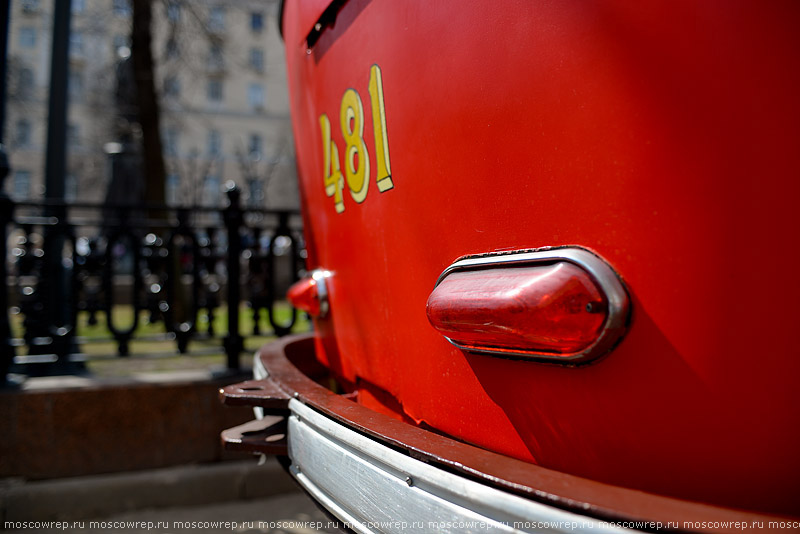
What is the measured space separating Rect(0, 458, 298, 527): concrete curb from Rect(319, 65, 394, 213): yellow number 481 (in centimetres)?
199

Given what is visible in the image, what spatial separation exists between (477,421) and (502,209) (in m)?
0.39

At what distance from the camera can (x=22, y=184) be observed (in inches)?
1325

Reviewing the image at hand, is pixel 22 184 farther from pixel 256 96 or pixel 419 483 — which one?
pixel 419 483

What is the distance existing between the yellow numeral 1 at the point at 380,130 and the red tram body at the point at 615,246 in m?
0.12

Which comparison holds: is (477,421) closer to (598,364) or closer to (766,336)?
(598,364)

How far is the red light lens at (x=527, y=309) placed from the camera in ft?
2.73

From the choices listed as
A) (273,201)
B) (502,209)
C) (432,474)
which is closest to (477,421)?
(432,474)

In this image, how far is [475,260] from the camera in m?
1.03

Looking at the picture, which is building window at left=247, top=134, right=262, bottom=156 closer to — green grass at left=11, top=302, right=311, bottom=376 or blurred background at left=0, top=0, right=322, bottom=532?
green grass at left=11, top=302, right=311, bottom=376

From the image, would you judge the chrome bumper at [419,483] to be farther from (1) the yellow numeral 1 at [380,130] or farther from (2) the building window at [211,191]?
(2) the building window at [211,191]

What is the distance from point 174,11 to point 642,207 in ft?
30.0

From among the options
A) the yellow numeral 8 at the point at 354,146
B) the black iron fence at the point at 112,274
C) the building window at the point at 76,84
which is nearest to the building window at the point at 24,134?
the building window at the point at 76,84

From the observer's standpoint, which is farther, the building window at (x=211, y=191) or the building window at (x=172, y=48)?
the building window at (x=211, y=191)

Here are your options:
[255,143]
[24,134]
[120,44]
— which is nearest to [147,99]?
[120,44]
